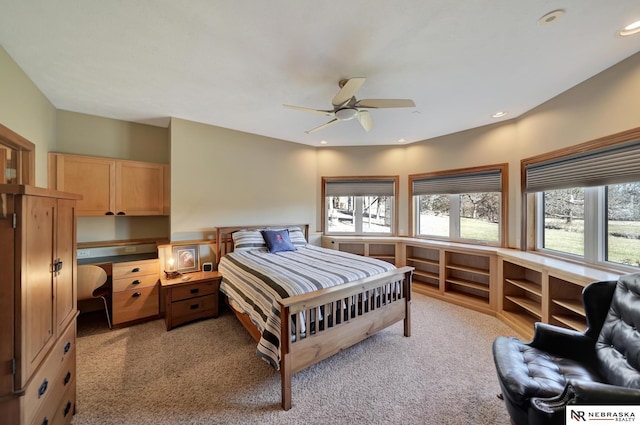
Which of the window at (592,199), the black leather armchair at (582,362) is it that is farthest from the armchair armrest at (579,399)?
the window at (592,199)

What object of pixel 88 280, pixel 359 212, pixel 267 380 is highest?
pixel 359 212

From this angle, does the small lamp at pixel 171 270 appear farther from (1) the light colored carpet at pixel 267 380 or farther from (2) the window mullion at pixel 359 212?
(2) the window mullion at pixel 359 212

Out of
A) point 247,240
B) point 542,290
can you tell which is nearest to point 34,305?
point 247,240

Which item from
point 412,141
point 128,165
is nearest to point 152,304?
point 128,165

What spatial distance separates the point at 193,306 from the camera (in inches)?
114

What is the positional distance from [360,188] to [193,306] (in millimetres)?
3342

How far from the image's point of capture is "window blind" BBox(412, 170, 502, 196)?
3.47m

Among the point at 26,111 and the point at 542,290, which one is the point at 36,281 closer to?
the point at 26,111

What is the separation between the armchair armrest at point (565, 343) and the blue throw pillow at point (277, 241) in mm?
2733

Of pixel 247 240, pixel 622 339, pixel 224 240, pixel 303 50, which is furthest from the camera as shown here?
pixel 224 240

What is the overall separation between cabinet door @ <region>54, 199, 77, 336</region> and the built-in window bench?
3.45 m

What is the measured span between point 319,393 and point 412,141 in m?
4.09

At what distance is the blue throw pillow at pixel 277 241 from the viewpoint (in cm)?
341

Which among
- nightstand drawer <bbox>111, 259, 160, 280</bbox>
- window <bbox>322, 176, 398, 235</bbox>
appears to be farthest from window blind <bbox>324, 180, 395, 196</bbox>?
nightstand drawer <bbox>111, 259, 160, 280</bbox>
